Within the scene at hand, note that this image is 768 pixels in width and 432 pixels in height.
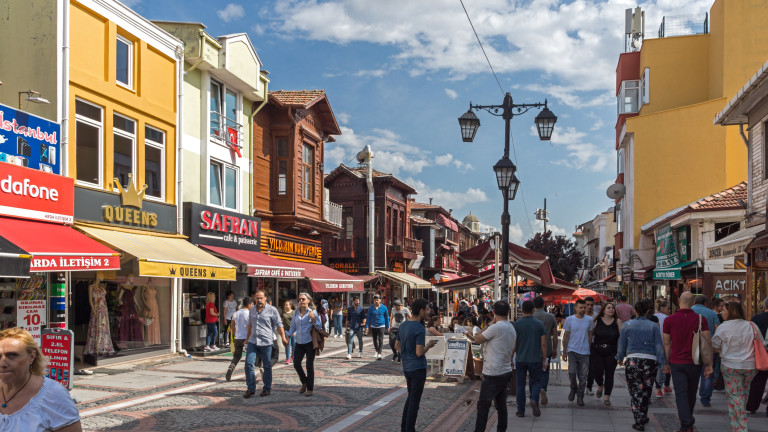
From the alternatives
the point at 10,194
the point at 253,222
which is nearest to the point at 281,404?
the point at 10,194

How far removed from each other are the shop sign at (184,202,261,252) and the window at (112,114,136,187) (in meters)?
2.63

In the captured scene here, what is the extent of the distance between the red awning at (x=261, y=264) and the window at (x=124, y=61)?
5.12 m

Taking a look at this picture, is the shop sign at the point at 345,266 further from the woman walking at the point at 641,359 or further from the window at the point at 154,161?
the woman walking at the point at 641,359

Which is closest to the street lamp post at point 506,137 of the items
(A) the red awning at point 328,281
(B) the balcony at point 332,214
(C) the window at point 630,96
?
(A) the red awning at point 328,281

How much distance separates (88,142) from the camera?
15.6 metres

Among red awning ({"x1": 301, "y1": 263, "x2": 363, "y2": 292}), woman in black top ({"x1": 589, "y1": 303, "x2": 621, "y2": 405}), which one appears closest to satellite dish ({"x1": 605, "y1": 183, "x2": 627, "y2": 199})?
red awning ({"x1": 301, "y1": 263, "x2": 363, "y2": 292})

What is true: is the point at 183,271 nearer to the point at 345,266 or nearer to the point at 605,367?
the point at 605,367

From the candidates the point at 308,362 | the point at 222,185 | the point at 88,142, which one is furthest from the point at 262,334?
the point at 222,185

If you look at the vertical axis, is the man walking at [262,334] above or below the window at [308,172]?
below

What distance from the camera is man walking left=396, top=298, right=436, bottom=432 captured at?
323 inches

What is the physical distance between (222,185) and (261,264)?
2.80 m

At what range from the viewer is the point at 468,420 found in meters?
→ 9.90

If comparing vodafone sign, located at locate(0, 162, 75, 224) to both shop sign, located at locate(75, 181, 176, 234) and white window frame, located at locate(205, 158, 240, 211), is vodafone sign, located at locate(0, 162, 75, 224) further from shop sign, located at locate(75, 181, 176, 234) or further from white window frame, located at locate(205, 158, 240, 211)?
white window frame, located at locate(205, 158, 240, 211)

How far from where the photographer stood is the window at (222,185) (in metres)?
21.5
